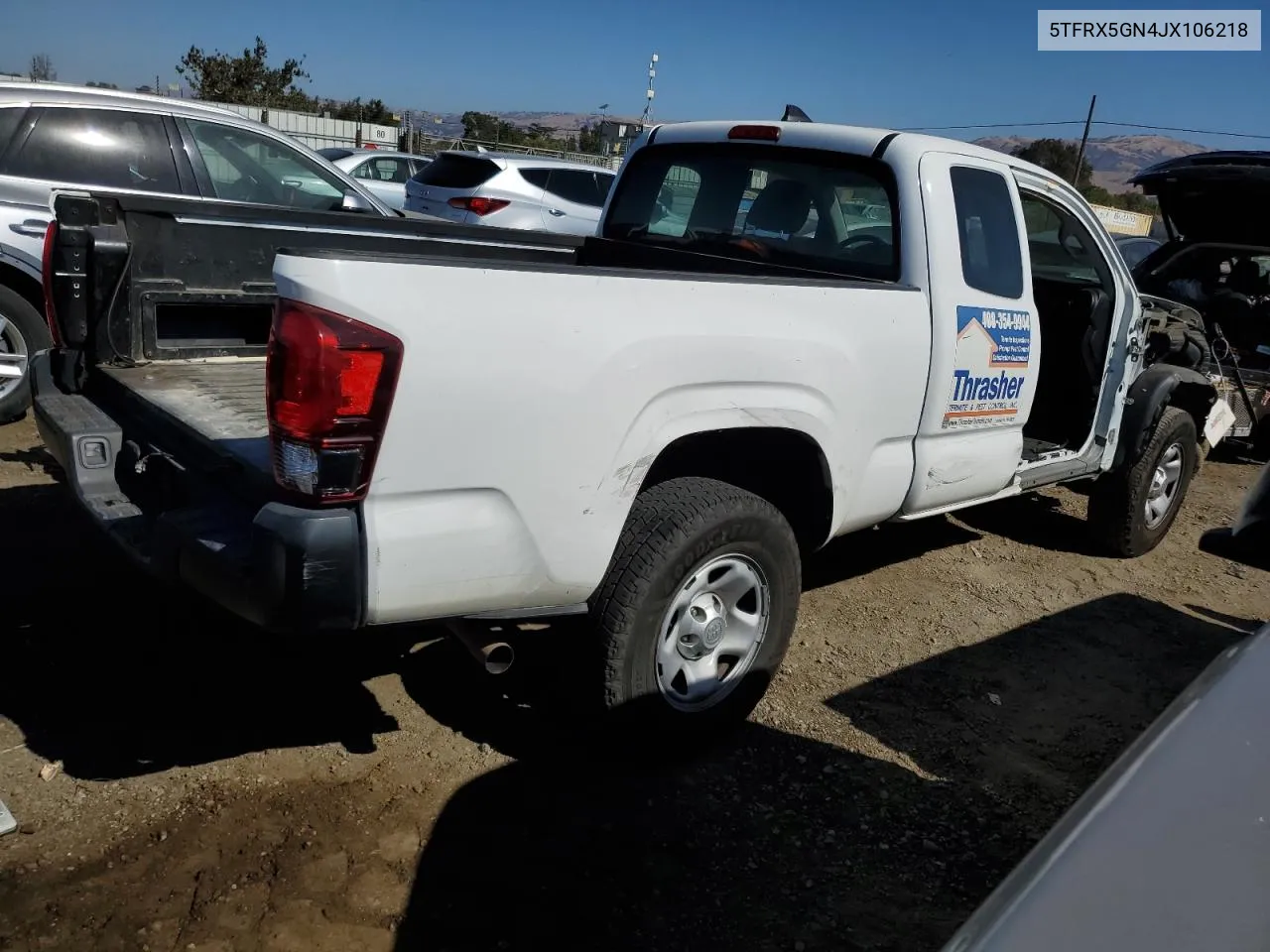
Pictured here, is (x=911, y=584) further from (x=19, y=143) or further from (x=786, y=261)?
(x=19, y=143)

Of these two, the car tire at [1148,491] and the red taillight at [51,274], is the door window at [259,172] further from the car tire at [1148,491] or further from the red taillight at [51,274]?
the car tire at [1148,491]

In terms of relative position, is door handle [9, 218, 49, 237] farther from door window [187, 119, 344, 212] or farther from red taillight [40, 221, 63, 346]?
red taillight [40, 221, 63, 346]

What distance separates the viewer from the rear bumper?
231cm

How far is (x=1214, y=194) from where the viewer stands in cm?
784

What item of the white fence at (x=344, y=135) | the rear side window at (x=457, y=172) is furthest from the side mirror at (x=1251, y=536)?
the white fence at (x=344, y=135)

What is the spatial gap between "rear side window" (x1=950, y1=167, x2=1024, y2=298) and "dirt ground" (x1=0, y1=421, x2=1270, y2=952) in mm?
1565

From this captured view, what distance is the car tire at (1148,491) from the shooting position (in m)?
5.55

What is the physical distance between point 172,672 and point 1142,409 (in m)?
4.73

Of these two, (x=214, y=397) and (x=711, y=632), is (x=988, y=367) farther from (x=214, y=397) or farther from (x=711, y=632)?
(x=214, y=397)

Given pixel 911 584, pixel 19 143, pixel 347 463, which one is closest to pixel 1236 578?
pixel 911 584

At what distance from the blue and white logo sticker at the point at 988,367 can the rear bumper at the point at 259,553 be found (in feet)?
8.15

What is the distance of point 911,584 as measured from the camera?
17.0ft

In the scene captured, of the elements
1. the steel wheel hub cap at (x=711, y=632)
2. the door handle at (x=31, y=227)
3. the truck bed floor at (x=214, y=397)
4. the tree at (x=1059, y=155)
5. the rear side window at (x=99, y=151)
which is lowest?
the steel wheel hub cap at (x=711, y=632)

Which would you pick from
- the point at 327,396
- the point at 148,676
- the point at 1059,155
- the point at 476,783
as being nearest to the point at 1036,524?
the point at 476,783
